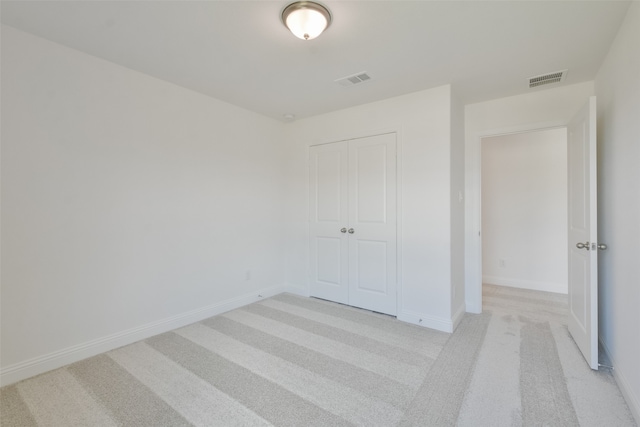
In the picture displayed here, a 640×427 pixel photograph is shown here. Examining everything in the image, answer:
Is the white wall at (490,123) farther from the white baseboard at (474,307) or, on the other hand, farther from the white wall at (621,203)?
the white wall at (621,203)

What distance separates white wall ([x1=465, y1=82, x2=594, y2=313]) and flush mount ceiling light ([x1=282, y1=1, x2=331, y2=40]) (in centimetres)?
231

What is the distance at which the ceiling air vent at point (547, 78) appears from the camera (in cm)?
260

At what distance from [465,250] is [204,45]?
3.30 m

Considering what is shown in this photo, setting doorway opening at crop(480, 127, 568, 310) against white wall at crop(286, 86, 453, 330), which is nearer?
white wall at crop(286, 86, 453, 330)

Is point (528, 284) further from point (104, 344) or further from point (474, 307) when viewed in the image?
point (104, 344)

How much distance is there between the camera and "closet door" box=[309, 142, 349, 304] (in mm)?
3631

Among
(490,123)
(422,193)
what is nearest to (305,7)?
(422,193)

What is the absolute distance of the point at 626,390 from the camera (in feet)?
5.88

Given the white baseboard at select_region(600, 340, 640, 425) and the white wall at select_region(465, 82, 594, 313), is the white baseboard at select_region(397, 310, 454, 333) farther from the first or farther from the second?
the white baseboard at select_region(600, 340, 640, 425)

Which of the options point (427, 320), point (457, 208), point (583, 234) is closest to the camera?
point (583, 234)

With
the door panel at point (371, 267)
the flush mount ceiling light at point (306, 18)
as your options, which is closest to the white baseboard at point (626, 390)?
the door panel at point (371, 267)

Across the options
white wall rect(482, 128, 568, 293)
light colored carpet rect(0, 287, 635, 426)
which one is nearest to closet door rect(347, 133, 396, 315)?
light colored carpet rect(0, 287, 635, 426)

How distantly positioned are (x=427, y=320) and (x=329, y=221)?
1.61 m

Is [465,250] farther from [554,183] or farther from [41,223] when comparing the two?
[41,223]
